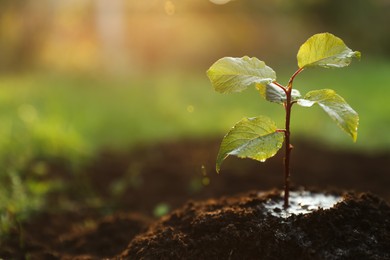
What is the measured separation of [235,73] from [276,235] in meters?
0.60

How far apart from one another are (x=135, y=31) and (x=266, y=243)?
1288 centimetres

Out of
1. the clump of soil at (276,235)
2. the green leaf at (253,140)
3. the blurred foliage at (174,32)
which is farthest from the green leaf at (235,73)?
the blurred foliage at (174,32)

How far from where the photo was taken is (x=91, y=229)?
286cm

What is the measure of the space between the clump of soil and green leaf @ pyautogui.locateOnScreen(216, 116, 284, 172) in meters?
0.26

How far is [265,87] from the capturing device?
1996mm

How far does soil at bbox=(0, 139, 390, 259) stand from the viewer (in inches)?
75.0

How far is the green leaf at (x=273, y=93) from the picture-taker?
1962 millimetres

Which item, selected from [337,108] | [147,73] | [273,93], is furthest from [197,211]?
[147,73]

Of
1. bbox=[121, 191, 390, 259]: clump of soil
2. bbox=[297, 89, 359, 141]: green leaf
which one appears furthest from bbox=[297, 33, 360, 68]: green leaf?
bbox=[121, 191, 390, 259]: clump of soil

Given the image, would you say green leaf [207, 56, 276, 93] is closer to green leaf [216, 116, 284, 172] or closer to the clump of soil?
green leaf [216, 116, 284, 172]

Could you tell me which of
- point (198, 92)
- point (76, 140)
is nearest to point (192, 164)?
point (76, 140)

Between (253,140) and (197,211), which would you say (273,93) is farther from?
(197,211)

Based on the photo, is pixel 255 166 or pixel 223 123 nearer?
pixel 255 166

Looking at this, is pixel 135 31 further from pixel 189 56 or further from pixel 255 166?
pixel 255 166
